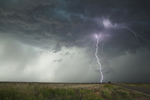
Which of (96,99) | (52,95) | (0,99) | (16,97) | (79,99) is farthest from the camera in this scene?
(52,95)

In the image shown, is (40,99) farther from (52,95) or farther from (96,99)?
(96,99)

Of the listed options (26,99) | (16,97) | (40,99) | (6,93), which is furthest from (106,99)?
(6,93)

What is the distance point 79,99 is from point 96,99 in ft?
6.30

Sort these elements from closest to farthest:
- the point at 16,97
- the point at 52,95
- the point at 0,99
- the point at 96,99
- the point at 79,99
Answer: the point at 0,99 → the point at 16,97 → the point at 96,99 → the point at 79,99 → the point at 52,95

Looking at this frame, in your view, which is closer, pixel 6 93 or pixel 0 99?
pixel 0 99

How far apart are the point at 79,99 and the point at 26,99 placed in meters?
5.37

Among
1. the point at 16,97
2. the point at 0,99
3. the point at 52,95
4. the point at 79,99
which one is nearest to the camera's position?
Answer: the point at 0,99

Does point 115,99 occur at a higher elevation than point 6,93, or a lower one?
lower

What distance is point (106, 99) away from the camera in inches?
534

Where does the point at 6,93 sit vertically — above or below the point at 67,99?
above

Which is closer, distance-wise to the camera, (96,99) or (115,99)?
(96,99)

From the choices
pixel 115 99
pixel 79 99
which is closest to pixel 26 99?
pixel 79 99

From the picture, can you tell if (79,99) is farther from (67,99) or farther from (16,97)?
(16,97)

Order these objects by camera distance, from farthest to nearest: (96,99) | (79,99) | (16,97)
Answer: (79,99) < (96,99) < (16,97)
